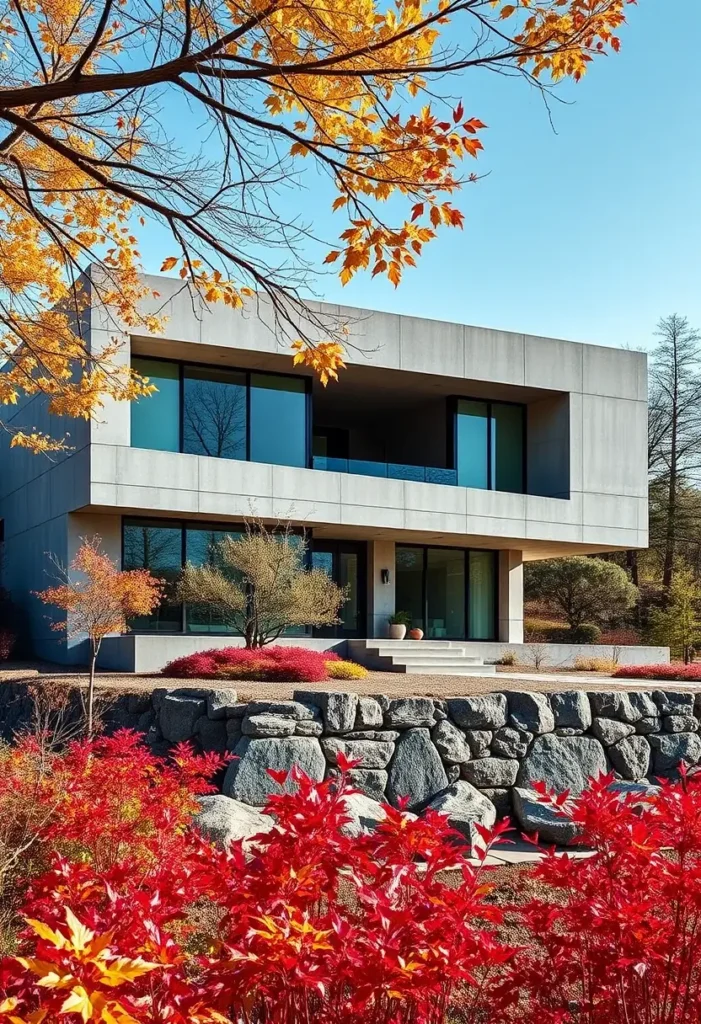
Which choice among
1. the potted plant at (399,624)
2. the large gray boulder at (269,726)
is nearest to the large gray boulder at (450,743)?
the large gray boulder at (269,726)

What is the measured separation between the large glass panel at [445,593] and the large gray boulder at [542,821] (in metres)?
12.2

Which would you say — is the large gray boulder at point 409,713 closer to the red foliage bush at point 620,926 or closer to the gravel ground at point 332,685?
the gravel ground at point 332,685

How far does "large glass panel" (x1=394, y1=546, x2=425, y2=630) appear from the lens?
2120cm

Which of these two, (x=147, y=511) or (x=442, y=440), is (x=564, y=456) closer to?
(x=442, y=440)

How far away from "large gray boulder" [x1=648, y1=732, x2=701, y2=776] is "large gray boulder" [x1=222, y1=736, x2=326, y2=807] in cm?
380

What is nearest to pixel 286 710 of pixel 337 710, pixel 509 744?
pixel 337 710

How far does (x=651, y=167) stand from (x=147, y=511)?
10208 mm

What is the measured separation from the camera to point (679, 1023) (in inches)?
111

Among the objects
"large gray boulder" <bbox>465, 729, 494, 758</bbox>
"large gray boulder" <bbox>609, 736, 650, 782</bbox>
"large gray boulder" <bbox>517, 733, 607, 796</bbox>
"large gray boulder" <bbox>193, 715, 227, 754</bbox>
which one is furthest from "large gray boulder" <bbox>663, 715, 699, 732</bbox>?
"large gray boulder" <bbox>193, 715, 227, 754</bbox>

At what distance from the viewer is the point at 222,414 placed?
18375 millimetres

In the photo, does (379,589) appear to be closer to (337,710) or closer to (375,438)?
(375,438)

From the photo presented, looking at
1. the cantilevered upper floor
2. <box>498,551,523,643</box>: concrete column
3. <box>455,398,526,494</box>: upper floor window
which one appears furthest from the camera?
<box>498,551,523,643</box>: concrete column

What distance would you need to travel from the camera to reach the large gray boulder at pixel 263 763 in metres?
8.35

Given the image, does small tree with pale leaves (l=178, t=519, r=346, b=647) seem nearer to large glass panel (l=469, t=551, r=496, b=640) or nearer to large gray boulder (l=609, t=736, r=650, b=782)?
large gray boulder (l=609, t=736, r=650, b=782)
